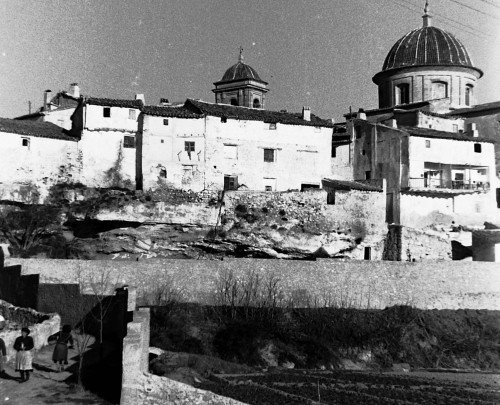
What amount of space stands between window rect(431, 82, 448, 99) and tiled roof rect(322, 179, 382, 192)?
536 inches

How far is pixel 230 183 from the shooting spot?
4369 centimetres

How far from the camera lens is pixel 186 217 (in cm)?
4053

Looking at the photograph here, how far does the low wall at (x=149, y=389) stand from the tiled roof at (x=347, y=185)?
26.6 meters

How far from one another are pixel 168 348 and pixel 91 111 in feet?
62.1

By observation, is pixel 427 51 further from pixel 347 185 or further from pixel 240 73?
pixel 347 185

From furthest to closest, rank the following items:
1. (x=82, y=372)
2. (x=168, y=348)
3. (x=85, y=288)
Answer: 1. (x=85, y=288)
2. (x=168, y=348)
3. (x=82, y=372)

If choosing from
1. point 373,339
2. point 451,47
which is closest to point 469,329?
point 373,339

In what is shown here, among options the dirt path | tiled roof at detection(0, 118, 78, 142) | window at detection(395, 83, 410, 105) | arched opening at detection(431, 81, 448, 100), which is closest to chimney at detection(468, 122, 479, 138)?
arched opening at detection(431, 81, 448, 100)

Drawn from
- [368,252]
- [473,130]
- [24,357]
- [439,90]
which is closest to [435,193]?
[368,252]

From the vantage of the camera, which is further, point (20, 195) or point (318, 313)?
point (20, 195)

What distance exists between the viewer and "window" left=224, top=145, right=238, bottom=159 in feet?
144

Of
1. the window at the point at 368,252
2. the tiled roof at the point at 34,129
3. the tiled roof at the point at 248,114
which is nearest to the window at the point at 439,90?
the tiled roof at the point at 248,114

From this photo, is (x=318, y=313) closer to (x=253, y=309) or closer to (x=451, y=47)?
(x=253, y=309)

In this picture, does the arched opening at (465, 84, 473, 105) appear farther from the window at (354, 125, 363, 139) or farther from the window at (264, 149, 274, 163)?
the window at (264, 149, 274, 163)
